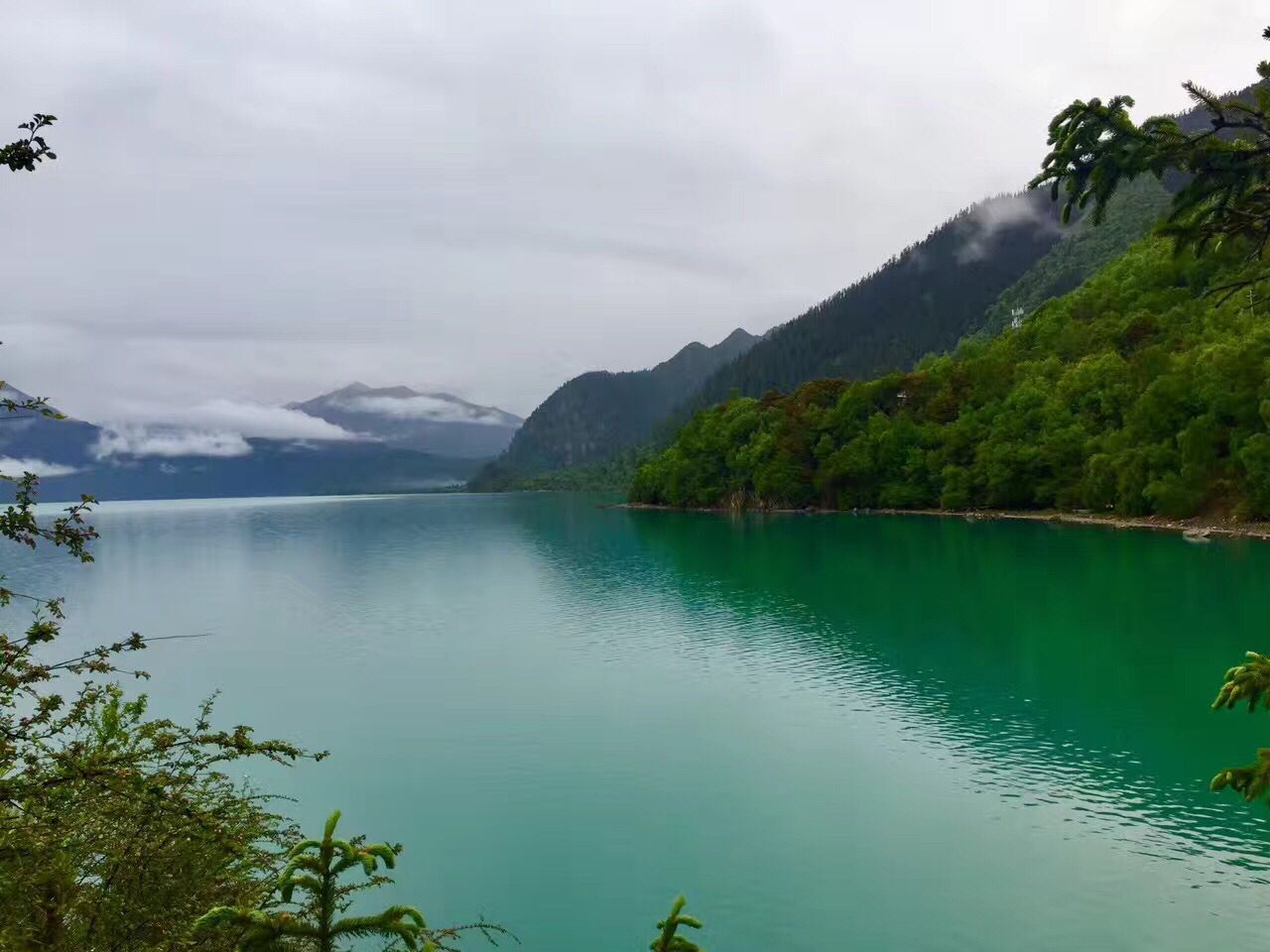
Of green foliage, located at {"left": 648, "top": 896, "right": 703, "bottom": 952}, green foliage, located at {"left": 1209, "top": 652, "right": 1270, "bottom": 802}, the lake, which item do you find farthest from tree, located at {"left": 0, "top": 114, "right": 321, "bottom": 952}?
green foliage, located at {"left": 1209, "top": 652, "right": 1270, "bottom": 802}

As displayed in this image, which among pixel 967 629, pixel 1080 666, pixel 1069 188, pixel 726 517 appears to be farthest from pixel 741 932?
pixel 726 517

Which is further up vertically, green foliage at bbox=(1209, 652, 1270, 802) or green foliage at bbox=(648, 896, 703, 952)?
green foliage at bbox=(1209, 652, 1270, 802)

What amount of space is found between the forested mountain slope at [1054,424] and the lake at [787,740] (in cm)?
2064

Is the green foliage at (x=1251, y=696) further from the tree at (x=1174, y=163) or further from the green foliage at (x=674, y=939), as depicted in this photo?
the green foliage at (x=674, y=939)

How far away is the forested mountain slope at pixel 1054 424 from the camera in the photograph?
269 ft

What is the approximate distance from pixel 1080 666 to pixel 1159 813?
15.6m

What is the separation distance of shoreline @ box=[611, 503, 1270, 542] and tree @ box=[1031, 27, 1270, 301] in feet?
249

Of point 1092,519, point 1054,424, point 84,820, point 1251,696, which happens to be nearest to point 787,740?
point 1251,696

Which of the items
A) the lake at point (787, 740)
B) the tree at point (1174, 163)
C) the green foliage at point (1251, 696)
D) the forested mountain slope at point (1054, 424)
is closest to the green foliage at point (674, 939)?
the green foliage at point (1251, 696)

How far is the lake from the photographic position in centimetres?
1714

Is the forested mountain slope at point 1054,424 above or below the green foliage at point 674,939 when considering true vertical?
above

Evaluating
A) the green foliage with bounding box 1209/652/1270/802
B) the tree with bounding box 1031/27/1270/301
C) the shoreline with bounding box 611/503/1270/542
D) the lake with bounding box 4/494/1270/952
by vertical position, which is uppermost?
the tree with bounding box 1031/27/1270/301

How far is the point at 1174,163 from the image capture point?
26.2 feet

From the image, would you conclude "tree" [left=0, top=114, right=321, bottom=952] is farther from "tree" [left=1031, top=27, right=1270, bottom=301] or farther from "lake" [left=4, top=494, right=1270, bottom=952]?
"tree" [left=1031, top=27, right=1270, bottom=301]
